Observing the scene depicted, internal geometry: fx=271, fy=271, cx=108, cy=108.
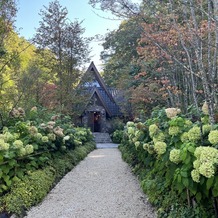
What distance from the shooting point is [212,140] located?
8.53 feet

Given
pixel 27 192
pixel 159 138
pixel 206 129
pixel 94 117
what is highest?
pixel 94 117

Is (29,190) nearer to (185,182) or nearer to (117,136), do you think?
(185,182)

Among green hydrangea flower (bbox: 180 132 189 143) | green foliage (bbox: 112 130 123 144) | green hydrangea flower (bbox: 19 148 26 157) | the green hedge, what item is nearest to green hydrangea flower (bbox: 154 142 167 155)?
green hydrangea flower (bbox: 180 132 189 143)

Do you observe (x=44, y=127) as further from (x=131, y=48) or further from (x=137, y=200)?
(x=131, y=48)

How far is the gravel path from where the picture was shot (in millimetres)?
3783

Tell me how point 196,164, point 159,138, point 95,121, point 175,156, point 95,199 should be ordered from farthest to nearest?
point 95,121 < point 95,199 < point 159,138 < point 175,156 < point 196,164

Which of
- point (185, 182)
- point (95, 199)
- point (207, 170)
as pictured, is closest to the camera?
point (207, 170)

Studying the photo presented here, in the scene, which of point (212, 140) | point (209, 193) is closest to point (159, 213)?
Result: point (209, 193)

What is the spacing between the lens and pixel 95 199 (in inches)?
177

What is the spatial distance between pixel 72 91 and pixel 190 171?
11908 mm

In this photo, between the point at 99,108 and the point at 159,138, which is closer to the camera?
the point at 159,138

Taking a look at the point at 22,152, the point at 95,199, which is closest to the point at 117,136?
the point at 95,199

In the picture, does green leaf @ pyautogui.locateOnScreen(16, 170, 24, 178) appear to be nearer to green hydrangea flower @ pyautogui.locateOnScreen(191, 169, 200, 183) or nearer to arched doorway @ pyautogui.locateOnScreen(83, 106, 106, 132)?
green hydrangea flower @ pyautogui.locateOnScreen(191, 169, 200, 183)

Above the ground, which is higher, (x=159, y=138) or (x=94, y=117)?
(x=94, y=117)
